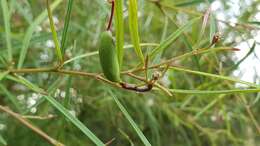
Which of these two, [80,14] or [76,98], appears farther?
[80,14]

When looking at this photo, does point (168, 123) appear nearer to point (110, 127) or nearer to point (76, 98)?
point (110, 127)

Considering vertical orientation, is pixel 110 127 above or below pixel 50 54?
below

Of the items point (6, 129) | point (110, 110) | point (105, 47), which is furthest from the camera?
point (110, 110)

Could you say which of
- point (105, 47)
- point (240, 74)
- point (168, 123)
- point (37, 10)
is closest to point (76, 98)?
point (37, 10)

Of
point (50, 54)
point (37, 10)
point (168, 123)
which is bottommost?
point (168, 123)

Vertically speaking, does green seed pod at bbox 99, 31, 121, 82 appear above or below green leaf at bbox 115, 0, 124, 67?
below

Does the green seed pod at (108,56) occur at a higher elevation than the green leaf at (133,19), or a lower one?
lower

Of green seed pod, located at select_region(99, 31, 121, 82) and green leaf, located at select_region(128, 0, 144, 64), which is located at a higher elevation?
green leaf, located at select_region(128, 0, 144, 64)

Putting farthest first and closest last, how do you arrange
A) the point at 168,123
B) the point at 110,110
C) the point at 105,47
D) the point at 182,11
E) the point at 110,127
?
1. the point at 168,123
2. the point at 110,127
3. the point at 110,110
4. the point at 182,11
5. the point at 105,47
